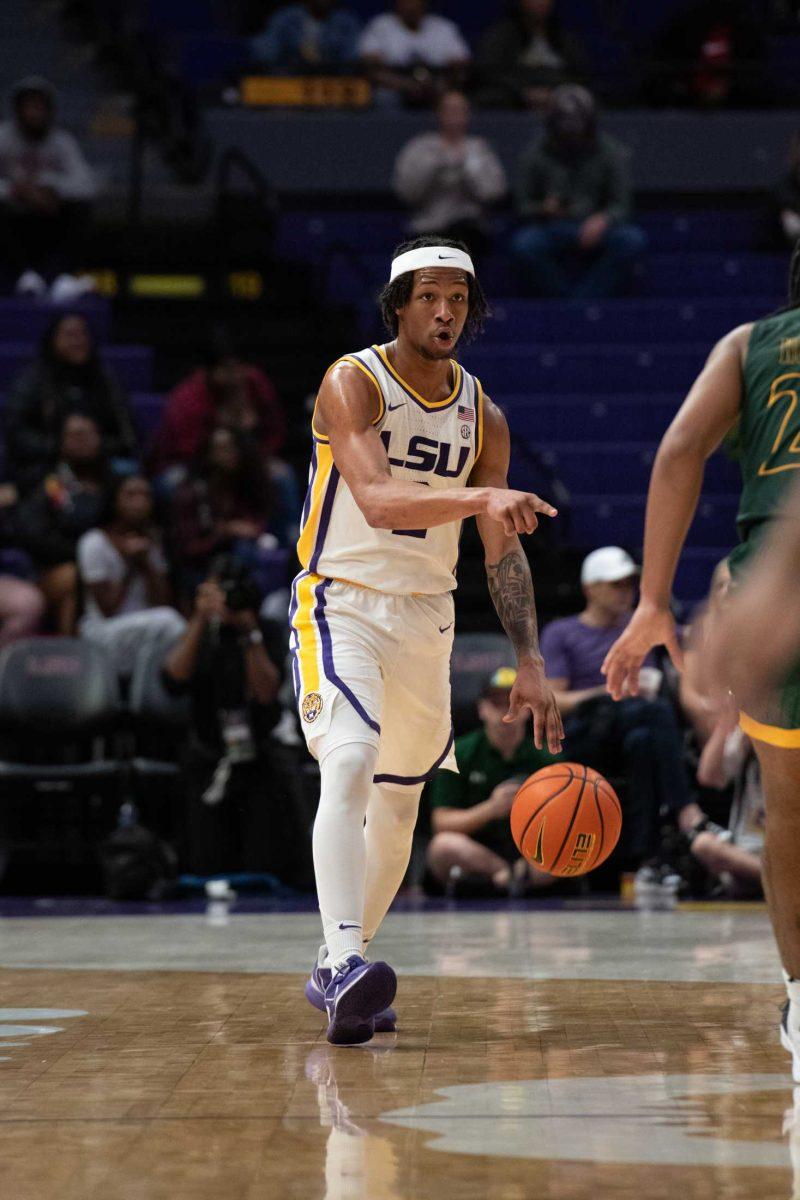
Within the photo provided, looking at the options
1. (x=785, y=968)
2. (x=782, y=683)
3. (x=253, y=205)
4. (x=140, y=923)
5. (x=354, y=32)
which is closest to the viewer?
(x=782, y=683)

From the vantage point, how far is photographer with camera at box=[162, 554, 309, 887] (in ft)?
32.7

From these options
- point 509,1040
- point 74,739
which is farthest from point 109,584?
point 509,1040

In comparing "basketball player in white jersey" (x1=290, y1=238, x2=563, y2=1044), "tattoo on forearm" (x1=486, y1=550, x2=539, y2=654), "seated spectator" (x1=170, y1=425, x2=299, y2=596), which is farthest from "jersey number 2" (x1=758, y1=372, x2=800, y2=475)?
"seated spectator" (x1=170, y1=425, x2=299, y2=596)

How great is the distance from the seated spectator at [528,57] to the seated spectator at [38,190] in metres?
3.77

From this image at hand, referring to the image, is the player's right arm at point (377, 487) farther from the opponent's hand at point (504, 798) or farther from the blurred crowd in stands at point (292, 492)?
the opponent's hand at point (504, 798)

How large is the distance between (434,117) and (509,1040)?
13.3m

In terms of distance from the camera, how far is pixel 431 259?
5.27 m

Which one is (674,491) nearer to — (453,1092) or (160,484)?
(453,1092)

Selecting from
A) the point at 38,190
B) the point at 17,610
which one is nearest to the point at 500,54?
the point at 38,190

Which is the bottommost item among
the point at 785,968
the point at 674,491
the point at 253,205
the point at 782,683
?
the point at 785,968

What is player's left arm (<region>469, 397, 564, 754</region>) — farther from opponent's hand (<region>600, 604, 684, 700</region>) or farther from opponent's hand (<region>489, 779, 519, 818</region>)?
opponent's hand (<region>489, 779, 519, 818</region>)

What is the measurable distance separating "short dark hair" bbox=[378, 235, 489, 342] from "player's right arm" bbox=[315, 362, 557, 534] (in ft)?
0.97

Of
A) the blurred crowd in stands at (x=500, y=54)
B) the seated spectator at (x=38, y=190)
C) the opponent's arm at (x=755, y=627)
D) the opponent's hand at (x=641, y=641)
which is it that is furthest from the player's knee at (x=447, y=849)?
the blurred crowd in stands at (x=500, y=54)

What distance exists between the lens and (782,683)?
12.7 feet
